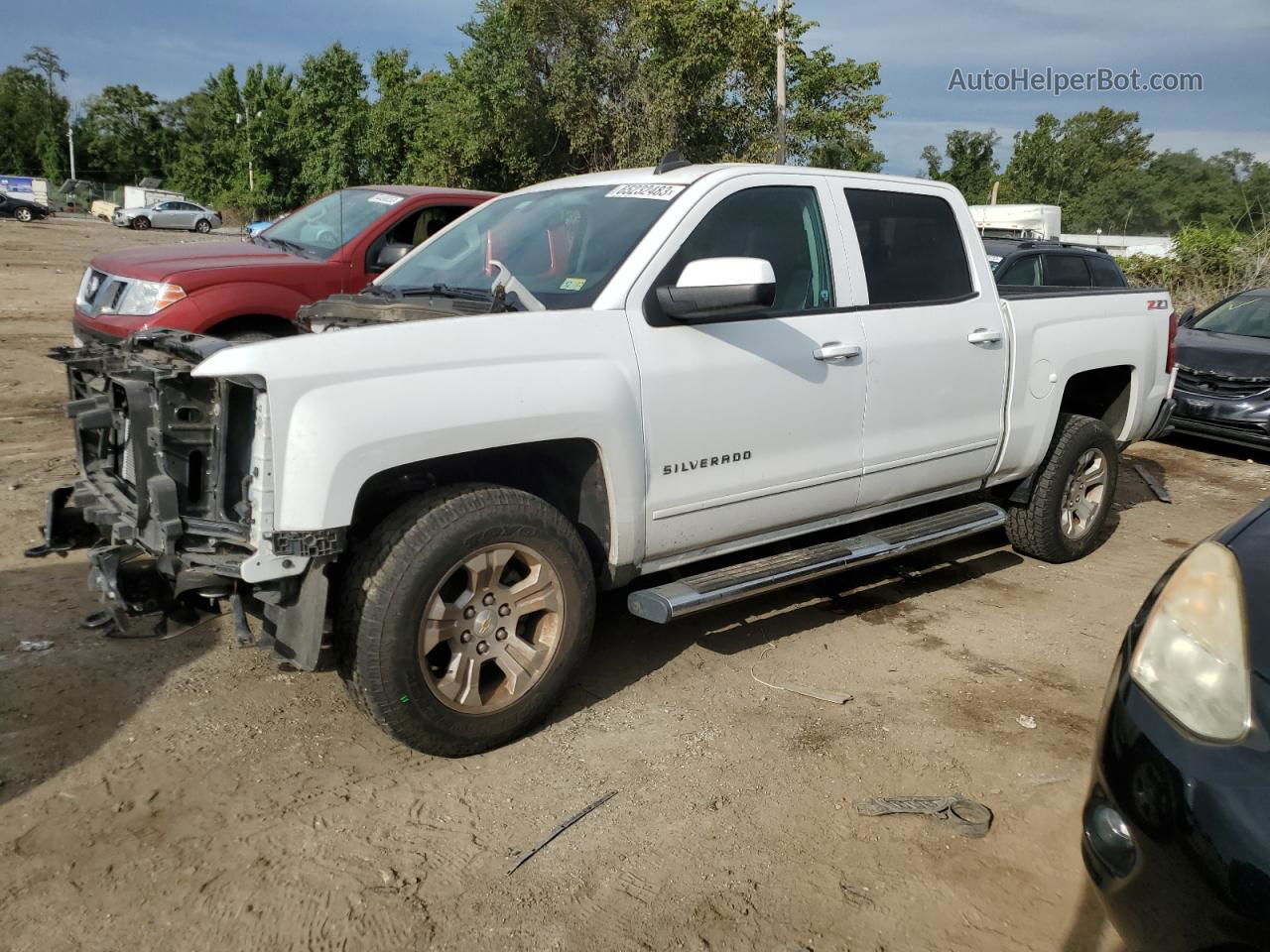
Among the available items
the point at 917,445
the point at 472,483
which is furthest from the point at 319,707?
the point at 917,445

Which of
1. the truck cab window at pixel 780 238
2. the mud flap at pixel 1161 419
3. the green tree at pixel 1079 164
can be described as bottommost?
the mud flap at pixel 1161 419

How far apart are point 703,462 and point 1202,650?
191 centimetres

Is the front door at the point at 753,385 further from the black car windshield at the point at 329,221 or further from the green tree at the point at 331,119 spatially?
the green tree at the point at 331,119

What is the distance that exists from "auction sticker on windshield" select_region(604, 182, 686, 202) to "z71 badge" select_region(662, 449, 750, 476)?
1018 mm

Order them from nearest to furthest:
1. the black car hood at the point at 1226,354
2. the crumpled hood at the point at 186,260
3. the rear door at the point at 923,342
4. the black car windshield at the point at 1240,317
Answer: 1. the rear door at the point at 923,342
2. the crumpled hood at the point at 186,260
3. the black car hood at the point at 1226,354
4. the black car windshield at the point at 1240,317

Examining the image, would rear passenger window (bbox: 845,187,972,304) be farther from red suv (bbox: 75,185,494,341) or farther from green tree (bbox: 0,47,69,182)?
Result: green tree (bbox: 0,47,69,182)

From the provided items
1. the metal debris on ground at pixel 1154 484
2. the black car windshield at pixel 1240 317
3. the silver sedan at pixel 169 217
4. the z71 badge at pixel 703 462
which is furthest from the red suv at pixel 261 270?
the silver sedan at pixel 169 217

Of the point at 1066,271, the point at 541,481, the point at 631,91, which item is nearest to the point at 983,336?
the point at 541,481

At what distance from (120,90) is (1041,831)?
92.8 meters

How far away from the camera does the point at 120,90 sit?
79812 millimetres

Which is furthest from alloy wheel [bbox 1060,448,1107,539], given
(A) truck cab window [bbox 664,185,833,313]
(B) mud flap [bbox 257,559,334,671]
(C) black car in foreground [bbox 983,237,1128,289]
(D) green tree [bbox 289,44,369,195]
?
(D) green tree [bbox 289,44,369,195]

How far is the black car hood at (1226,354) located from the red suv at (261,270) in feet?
23.3

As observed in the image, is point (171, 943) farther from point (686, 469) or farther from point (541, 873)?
point (686, 469)

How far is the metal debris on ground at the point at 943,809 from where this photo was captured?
318 centimetres
